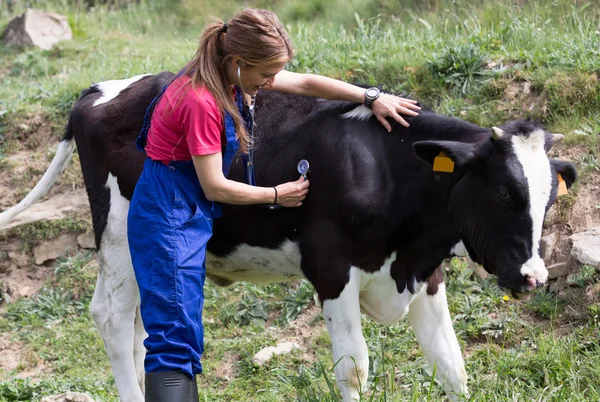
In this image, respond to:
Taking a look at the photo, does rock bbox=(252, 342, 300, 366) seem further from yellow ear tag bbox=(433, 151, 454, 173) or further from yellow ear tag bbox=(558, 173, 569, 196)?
yellow ear tag bbox=(558, 173, 569, 196)

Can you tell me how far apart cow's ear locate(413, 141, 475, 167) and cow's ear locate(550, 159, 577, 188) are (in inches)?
17.6

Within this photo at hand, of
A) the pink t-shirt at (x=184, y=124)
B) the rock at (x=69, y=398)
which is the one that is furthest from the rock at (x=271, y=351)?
the pink t-shirt at (x=184, y=124)

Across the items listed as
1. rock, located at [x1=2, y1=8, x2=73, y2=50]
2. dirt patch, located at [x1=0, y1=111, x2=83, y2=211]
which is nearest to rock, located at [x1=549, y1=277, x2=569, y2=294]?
dirt patch, located at [x1=0, y1=111, x2=83, y2=211]

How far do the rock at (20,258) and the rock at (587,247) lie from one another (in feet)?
16.4

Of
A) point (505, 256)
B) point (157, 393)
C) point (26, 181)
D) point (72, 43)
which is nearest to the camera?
point (157, 393)

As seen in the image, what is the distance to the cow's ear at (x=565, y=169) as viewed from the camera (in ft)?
15.7

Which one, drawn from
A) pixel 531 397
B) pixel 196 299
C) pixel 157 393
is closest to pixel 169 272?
pixel 196 299

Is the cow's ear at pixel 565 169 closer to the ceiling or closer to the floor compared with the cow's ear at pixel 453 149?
closer to the floor

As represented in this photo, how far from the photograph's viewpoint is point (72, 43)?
12.2 metres

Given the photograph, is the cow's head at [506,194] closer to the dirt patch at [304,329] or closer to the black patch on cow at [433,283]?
the black patch on cow at [433,283]

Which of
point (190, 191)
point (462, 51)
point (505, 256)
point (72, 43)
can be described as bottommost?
point (72, 43)

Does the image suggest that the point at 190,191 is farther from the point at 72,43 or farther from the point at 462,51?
the point at 72,43

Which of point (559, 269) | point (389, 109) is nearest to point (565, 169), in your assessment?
point (389, 109)

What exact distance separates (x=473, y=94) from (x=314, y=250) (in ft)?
10.6
